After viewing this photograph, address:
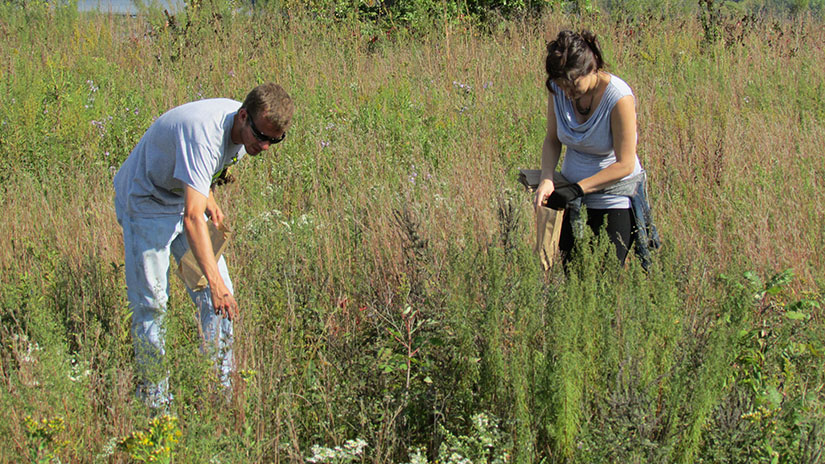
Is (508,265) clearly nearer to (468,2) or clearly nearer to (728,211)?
(728,211)

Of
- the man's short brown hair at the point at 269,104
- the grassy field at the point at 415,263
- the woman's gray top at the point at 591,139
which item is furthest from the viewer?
the woman's gray top at the point at 591,139

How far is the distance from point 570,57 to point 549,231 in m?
0.85

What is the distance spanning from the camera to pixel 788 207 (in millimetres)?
4660

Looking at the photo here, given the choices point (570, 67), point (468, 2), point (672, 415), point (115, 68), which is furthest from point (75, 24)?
point (672, 415)

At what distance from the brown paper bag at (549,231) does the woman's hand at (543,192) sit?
0.19ft

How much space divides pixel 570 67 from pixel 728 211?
2276 mm

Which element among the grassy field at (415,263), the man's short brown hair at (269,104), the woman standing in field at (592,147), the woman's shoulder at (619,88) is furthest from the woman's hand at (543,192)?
the man's short brown hair at (269,104)

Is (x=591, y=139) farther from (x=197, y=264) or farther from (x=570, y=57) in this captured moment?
(x=197, y=264)

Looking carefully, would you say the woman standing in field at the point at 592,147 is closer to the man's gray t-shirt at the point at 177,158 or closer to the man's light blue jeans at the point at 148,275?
the man's gray t-shirt at the point at 177,158

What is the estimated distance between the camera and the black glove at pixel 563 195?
10.7 ft

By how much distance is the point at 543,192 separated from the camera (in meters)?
3.31

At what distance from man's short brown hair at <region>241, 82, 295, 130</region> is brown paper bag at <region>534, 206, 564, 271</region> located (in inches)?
52.6

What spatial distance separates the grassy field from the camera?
7.81 ft

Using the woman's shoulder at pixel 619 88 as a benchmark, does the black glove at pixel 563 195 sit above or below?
below
